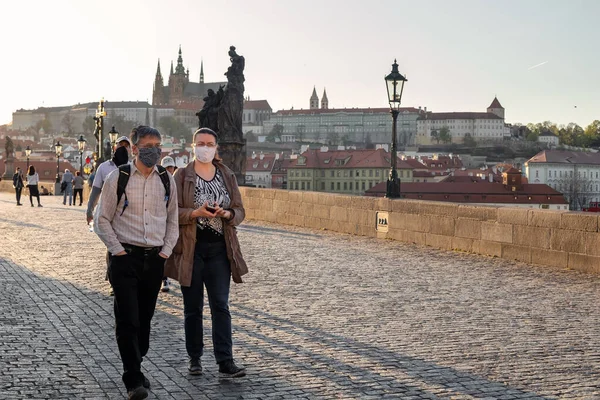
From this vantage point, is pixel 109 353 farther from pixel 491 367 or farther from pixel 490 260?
pixel 490 260

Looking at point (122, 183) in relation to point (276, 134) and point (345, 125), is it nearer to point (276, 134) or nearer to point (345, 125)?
point (345, 125)

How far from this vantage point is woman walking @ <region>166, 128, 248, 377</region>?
5.46 metres

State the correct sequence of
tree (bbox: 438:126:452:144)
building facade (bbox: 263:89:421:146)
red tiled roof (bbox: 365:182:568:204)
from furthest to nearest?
1. building facade (bbox: 263:89:421:146)
2. tree (bbox: 438:126:452:144)
3. red tiled roof (bbox: 365:182:568:204)

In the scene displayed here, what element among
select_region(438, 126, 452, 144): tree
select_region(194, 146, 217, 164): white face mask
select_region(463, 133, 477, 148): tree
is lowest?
select_region(194, 146, 217, 164): white face mask

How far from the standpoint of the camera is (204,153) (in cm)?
550

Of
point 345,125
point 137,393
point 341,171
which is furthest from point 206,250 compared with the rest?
point 345,125

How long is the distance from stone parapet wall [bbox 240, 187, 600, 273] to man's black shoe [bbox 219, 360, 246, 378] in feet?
19.8

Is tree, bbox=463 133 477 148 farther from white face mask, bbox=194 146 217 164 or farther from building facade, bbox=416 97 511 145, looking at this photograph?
white face mask, bbox=194 146 217 164

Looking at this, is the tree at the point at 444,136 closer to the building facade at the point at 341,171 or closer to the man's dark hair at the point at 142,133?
the building facade at the point at 341,171

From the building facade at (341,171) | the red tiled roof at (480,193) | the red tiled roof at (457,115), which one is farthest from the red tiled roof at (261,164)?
the red tiled roof at (457,115)

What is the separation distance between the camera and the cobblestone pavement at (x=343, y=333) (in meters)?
5.24

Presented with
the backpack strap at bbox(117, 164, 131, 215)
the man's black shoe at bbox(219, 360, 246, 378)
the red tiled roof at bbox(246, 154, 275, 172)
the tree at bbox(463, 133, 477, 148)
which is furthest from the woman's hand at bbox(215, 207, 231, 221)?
the tree at bbox(463, 133, 477, 148)

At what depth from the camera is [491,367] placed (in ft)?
18.7

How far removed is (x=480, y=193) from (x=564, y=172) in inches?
1645
